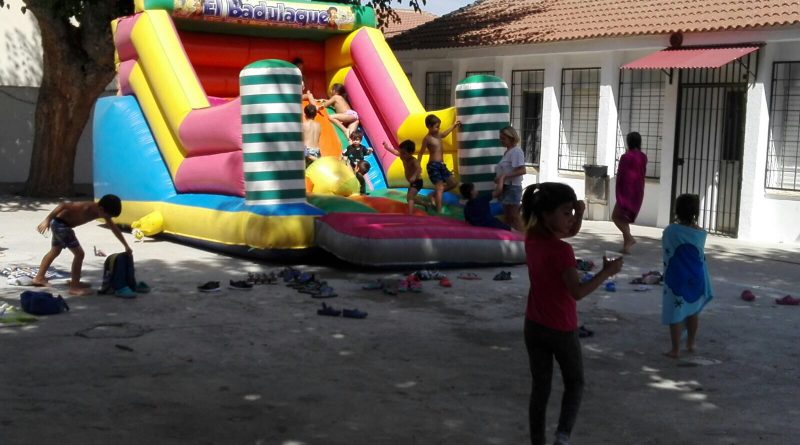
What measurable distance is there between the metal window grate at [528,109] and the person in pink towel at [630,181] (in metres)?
6.07

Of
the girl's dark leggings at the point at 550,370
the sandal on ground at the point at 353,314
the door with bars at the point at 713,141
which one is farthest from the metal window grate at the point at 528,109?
the girl's dark leggings at the point at 550,370

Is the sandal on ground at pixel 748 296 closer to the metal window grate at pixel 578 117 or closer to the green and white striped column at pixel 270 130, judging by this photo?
the green and white striped column at pixel 270 130

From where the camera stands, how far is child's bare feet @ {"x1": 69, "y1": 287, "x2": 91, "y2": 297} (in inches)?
341

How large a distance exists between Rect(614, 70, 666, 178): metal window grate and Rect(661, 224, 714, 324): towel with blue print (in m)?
8.72

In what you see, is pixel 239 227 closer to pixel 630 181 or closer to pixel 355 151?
pixel 355 151

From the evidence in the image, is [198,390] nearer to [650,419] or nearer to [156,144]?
[650,419]

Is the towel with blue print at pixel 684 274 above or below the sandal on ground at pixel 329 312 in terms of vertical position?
above

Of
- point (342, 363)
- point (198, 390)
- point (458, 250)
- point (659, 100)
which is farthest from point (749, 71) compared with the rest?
point (198, 390)

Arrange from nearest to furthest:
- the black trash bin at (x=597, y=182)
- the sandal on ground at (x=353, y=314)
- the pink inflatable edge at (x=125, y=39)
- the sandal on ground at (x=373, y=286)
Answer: the sandal on ground at (x=353, y=314) < the sandal on ground at (x=373, y=286) < the pink inflatable edge at (x=125, y=39) < the black trash bin at (x=597, y=182)

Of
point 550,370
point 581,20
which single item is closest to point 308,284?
point 550,370

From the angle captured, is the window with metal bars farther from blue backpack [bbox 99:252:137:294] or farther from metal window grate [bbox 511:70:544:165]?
blue backpack [bbox 99:252:137:294]

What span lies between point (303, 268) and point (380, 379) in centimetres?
438

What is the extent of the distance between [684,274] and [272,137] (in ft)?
15.7

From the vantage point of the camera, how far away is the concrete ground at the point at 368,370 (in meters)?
5.33
